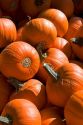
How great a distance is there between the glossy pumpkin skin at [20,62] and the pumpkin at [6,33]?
0.71 ft

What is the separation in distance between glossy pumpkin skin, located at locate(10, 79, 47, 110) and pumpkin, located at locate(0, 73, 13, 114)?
3.5 inches

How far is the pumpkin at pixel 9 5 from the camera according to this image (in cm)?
320

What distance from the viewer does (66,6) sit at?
3.19 m

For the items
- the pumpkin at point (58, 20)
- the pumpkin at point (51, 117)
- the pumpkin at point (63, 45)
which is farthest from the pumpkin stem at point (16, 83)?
the pumpkin at point (58, 20)

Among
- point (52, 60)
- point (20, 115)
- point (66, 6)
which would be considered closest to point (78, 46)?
point (52, 60)

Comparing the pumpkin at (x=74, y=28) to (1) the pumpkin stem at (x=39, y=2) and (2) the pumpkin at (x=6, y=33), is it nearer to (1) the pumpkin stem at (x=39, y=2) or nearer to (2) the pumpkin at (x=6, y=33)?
(1) the pumpkin stem at (x=39, y=2)

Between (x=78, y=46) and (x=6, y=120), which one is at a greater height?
(x=78, y=46)

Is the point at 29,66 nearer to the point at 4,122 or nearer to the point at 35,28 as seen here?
the point at 35,28

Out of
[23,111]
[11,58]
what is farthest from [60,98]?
[11,58]

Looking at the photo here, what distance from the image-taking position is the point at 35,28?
261cm

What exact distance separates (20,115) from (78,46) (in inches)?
32.5

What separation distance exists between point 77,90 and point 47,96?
0.74 ft

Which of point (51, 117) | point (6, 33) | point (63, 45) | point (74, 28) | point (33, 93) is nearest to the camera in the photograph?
point (51, 117)

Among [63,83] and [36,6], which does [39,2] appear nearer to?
[36,6]
